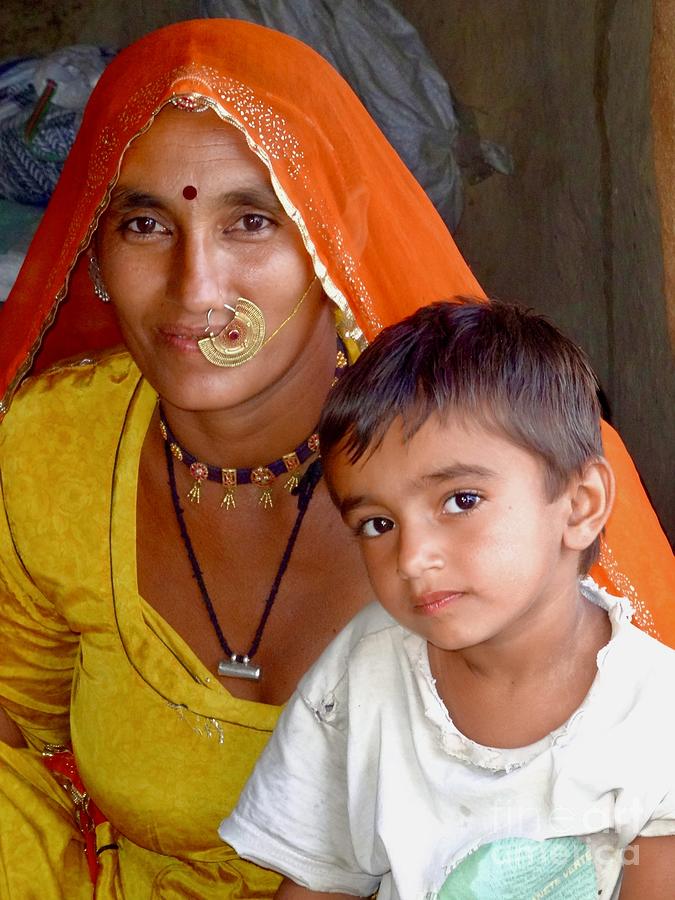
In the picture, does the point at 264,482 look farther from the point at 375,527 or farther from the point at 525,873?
the point at 525,873

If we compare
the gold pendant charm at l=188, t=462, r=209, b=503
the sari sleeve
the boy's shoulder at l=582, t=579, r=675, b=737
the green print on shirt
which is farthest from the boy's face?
the sari sleeve

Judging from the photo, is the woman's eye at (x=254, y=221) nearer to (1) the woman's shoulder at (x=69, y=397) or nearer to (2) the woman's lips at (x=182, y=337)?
(2) the woman's lips at (x=182, y=337)

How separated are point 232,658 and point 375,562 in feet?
1.73

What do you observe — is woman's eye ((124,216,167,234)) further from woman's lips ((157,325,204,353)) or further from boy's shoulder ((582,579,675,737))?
boy's shoulder ((582,579,675,737))

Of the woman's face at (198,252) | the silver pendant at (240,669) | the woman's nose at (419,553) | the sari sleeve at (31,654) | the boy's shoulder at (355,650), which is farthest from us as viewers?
the sari sleeve at (31,654)

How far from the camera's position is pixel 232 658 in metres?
1.88

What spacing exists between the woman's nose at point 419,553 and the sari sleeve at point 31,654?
0.84 metres

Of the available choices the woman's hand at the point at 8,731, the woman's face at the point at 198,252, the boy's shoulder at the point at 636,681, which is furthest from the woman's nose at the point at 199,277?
the woman's hand at the point at 8,731

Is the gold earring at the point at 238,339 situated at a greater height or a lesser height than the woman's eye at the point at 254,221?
lesser

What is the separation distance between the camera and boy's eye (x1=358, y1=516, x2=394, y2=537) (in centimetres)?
144

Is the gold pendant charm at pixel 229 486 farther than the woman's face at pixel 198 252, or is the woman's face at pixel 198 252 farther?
the gold pendant charm at pixel 229 486

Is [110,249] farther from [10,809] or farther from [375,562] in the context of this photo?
[10,809]

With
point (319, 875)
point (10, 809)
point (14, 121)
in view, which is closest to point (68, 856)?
point (10, 809)

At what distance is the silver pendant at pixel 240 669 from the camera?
186cm
